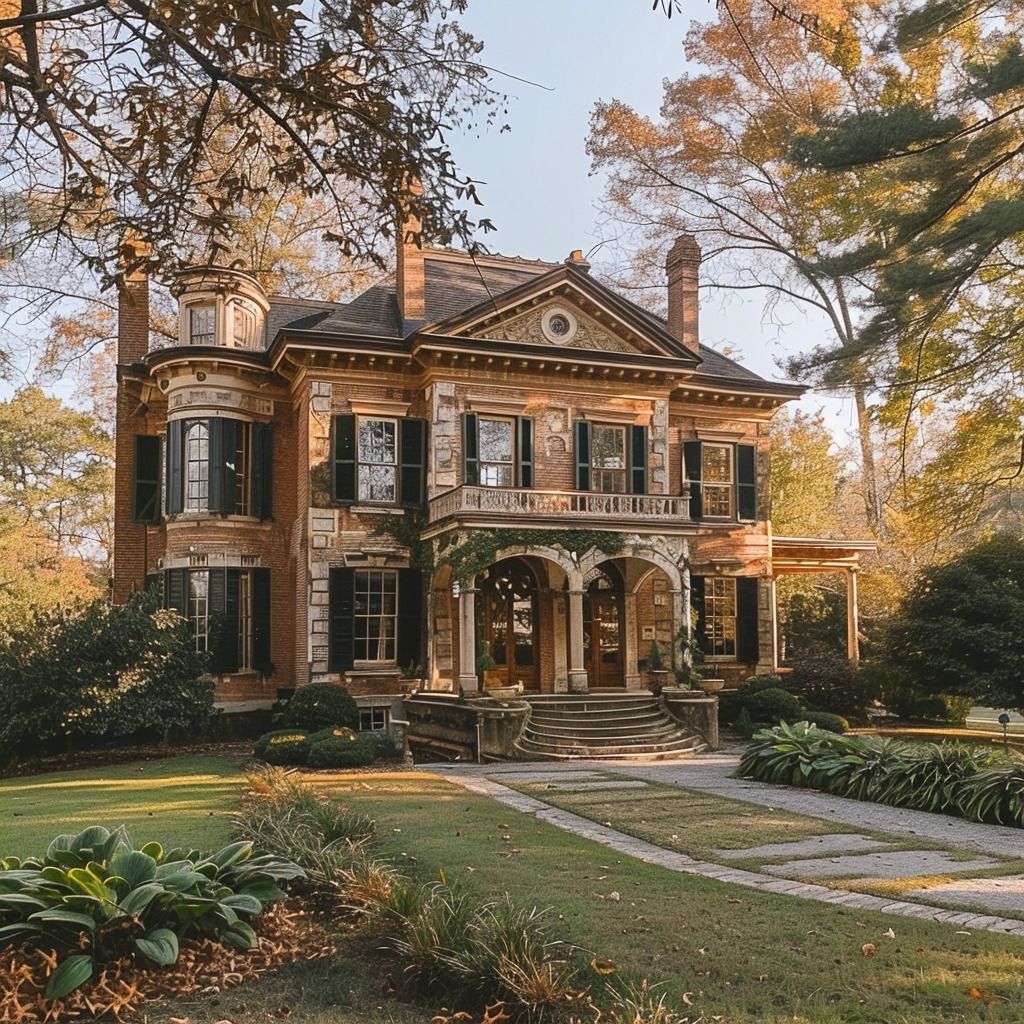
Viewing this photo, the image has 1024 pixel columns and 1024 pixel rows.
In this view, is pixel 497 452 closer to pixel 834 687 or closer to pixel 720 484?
pixel 720 484

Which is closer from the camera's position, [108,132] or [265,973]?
[265,973]

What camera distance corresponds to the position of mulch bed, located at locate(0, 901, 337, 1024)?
16.5 ft

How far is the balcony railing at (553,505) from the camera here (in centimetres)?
1948

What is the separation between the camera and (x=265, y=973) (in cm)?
575

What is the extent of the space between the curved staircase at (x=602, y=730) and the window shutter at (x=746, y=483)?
638 centimetres

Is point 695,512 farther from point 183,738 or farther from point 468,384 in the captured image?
point 183,738

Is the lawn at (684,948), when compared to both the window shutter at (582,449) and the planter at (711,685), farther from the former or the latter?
the planter at (711,685)

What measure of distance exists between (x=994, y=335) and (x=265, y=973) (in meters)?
13.1

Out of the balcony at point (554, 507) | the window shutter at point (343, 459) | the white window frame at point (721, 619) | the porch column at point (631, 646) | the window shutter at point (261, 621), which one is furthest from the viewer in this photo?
the white window frame at point (721, 619)

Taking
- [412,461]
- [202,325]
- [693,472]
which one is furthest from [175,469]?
[693,472]

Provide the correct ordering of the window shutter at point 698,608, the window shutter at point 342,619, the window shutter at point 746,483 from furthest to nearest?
the window shutter at point 746,483, the window shutter at point 698,608, the window shutter at point 342,619

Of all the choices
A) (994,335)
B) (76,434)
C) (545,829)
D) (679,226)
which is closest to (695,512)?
(994,335)

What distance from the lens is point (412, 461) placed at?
21703 millimetres

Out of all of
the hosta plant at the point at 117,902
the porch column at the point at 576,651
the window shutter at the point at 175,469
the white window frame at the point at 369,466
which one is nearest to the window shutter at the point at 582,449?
the porch column at the point at 576,651
